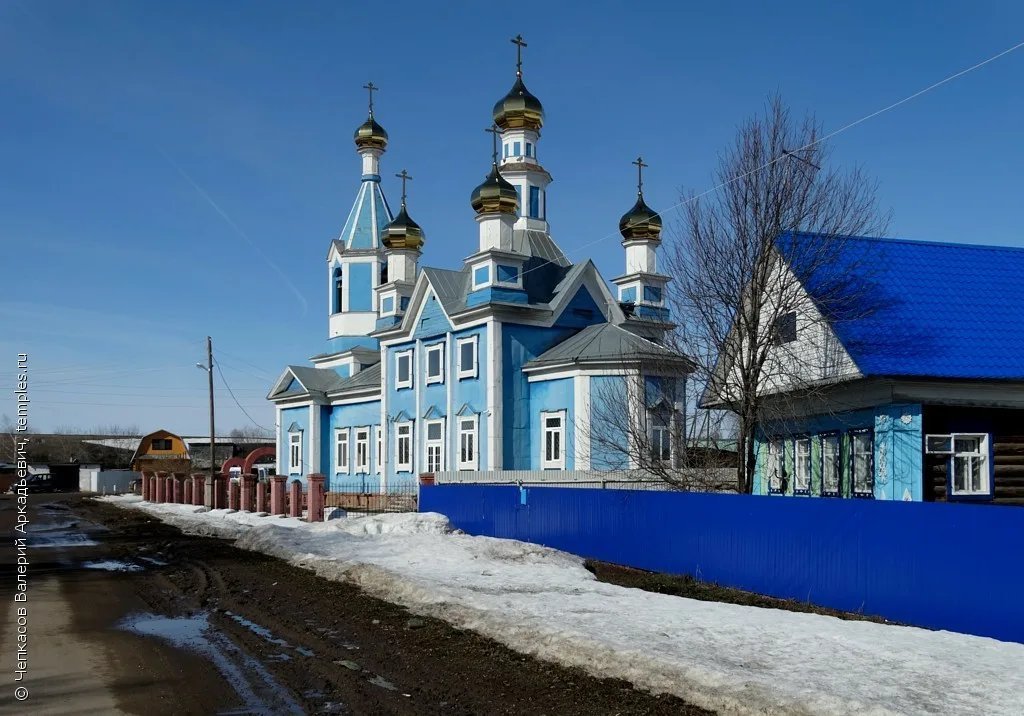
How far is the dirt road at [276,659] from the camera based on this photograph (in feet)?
25.1

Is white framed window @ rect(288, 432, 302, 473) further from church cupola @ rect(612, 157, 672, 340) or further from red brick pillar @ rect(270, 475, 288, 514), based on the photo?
church cupola @ rect(612, 157, 672, 340)

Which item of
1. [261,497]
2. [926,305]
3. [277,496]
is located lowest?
[261,497]

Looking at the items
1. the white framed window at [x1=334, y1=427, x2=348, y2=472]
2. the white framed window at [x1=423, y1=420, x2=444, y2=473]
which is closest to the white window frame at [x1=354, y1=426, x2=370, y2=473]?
the white framed window at [x1=334, y1=427, x2=348, y2=472]

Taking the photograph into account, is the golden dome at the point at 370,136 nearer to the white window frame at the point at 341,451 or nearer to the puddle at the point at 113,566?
the white window frame at the point at 341,451

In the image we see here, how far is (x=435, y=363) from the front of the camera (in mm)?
34062

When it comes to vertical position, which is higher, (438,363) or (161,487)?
(438,363)

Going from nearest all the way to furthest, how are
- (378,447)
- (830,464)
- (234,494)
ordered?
(830,464) < (234,494) < (378,447)

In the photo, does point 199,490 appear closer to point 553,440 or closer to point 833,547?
point 553,440

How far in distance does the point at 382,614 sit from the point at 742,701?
5559 millimetres

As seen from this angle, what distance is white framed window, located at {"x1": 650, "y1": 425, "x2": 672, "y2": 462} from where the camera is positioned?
20062 millimetres

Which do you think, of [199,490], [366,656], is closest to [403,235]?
[199,490]

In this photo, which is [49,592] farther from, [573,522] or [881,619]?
[881,619]

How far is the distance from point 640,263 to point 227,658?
28.1 metres

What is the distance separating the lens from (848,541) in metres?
12.2
